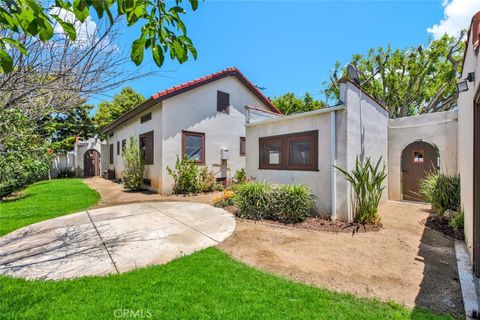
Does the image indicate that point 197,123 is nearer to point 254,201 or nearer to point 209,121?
point 209,121

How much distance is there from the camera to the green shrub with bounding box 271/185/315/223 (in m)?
5.91

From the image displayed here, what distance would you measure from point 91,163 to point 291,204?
19.8 m

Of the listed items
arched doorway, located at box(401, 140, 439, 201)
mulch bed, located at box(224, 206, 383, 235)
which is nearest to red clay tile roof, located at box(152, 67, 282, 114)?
mulch bed, located at box(224, 206, 383, 235)

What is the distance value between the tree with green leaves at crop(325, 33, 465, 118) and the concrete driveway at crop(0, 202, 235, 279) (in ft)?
49.7

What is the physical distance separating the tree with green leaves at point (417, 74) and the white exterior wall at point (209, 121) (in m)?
8.82

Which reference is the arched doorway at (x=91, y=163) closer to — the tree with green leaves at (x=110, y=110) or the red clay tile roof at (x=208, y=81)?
the tree with green leaves at (x=110, y=110)

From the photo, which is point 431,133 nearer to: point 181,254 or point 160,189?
point 181,254

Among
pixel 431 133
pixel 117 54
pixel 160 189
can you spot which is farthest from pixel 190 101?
pixel 431 133

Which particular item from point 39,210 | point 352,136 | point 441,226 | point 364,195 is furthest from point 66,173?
point 441,226

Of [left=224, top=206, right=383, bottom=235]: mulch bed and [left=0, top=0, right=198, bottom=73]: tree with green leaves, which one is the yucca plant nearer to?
[left=224, top=206, right=383, bottom=235]: mulch bed

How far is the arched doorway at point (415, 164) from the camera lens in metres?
8.48

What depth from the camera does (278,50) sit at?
373 inches

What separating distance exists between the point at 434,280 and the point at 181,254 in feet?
12.7

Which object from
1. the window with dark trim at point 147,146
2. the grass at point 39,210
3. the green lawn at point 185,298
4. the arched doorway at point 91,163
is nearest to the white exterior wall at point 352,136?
the green lawn at point 185,298
